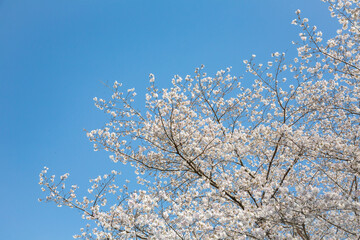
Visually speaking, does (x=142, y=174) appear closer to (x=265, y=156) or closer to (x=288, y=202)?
(x=265, y=156)

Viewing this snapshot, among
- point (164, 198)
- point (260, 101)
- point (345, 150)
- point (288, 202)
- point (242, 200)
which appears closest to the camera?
point (288, 202)

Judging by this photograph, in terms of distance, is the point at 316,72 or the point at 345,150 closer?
the point at 345,150

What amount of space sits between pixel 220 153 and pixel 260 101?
289 centimetres

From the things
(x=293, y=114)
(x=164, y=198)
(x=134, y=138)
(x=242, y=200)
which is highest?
(x=293, y=114)

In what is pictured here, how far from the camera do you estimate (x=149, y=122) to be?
26.0 ft

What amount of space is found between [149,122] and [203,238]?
381 cm

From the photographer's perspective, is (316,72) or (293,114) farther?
(293,114)

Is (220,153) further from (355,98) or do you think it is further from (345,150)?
(355,98)

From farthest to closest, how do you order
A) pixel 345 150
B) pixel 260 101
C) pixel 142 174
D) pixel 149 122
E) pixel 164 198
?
pixel 260 101 < pixel 142 174 < pixel 149 122 < pixel 345 150 < pixel 164 198

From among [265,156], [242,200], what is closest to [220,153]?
[242,200]

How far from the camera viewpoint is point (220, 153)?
24.9 feet

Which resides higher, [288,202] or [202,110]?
[202,110]

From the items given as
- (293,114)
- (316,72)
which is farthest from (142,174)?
(316,72)

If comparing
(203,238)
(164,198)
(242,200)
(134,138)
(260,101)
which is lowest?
(203,238)
